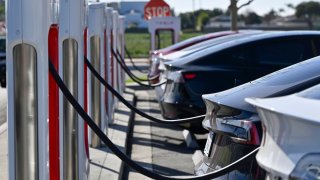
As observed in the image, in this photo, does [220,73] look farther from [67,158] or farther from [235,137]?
[235,137]

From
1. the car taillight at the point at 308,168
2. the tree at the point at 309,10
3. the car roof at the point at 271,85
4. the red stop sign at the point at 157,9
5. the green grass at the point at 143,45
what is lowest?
the green grass at the point at 143,45

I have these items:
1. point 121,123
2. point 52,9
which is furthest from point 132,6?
point 52,9

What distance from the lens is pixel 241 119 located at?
523 centimetres

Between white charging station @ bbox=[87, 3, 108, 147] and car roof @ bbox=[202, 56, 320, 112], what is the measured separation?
4.20 metres

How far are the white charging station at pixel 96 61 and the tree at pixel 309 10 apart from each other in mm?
75214

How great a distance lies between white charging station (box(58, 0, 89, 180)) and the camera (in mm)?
6668

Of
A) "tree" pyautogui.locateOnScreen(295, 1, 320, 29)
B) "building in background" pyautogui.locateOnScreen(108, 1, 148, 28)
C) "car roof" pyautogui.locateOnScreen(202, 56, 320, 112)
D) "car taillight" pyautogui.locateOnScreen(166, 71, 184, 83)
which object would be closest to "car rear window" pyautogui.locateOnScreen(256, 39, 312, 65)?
"car taillight" pyautogui.locateOnScreen(166, 71, 184, 83)

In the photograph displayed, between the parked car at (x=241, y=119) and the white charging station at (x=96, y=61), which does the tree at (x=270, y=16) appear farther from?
the parked car at (x=241, y=119)


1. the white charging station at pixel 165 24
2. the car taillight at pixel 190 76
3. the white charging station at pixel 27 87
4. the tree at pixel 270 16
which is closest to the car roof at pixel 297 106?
the white charging station at pixel 27 87

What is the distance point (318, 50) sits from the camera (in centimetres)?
1042

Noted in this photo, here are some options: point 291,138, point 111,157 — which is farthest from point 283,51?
point 291,138

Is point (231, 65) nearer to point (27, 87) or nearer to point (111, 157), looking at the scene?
point (111, 157)

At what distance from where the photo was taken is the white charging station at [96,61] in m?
9.91

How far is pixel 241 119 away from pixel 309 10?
84003 mm
